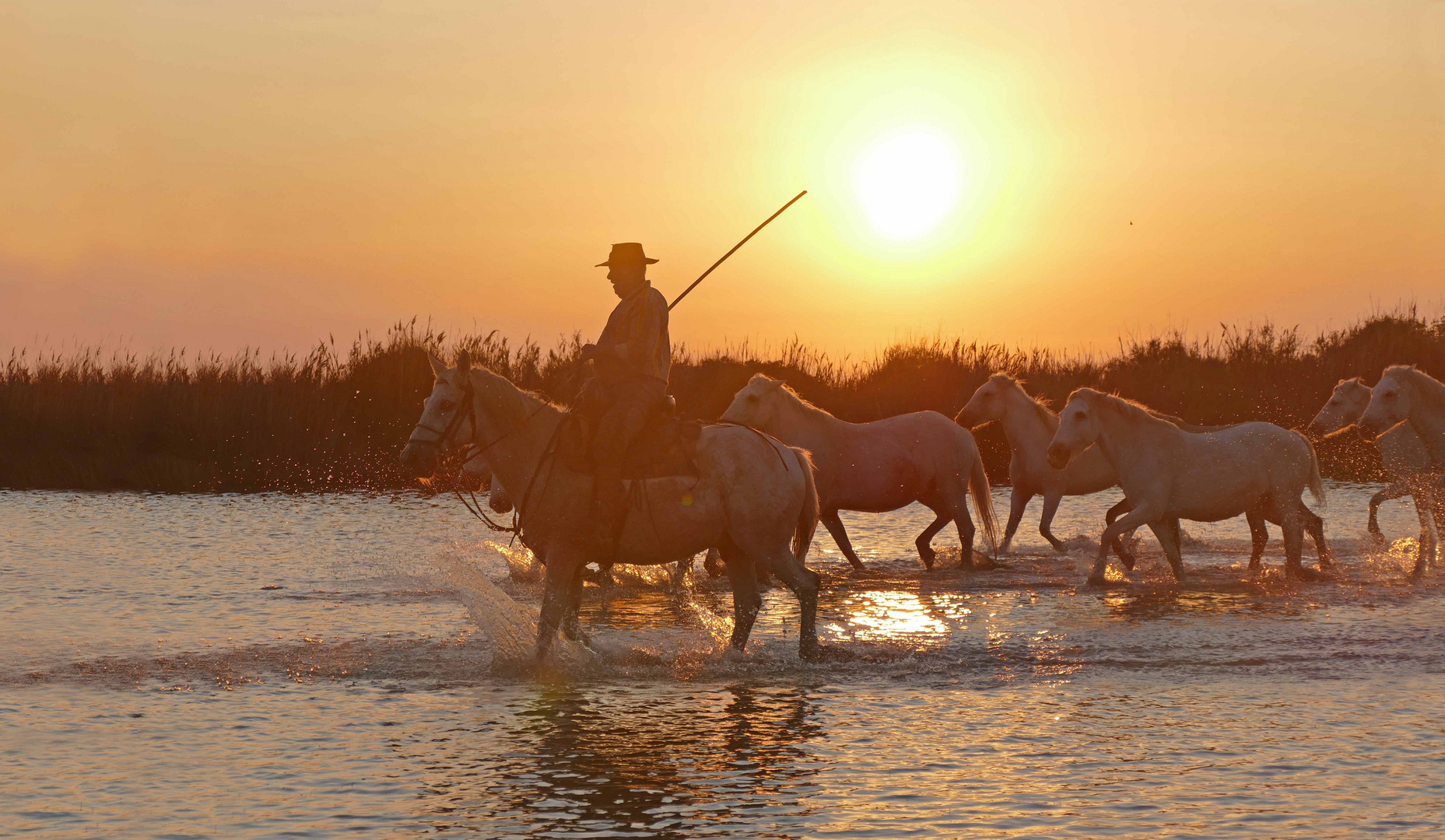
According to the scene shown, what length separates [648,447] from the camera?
29.8 feet

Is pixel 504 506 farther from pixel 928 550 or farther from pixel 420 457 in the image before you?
pixel 928 550

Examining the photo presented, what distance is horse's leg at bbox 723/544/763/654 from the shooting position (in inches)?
377

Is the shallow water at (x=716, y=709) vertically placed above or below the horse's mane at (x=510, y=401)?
below

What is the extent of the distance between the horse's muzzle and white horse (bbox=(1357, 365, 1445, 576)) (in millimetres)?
10408

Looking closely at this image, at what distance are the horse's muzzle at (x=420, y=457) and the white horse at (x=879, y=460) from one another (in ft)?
19.9

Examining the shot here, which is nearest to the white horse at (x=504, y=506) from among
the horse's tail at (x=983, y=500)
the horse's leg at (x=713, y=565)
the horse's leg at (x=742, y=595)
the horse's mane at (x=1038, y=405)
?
the horse's leg at (x=713, y=565)

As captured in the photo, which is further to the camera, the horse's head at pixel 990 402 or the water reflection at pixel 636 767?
the horse's head at pixel 990 402

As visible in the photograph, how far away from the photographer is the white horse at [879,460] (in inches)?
596

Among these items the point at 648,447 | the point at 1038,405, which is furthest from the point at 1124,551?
the point at 648,447

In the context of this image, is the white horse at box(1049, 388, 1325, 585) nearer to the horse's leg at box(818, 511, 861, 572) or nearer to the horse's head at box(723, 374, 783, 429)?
the horse's leg at box(818, 511, 861, 572)

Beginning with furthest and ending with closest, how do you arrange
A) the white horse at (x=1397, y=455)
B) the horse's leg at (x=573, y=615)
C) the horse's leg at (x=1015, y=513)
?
the horse's leg at (x=1015, y=513) → the white horse at (x=1397, y=455) → the horse's leg at (x=573, y=615)

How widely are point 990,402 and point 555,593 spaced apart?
953 cm

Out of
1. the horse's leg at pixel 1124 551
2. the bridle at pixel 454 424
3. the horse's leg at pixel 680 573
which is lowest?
the horse's leg at pixel 680 573

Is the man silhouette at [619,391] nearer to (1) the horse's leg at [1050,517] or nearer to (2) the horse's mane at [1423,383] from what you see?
(1) the horse's leg at [1050,517]
